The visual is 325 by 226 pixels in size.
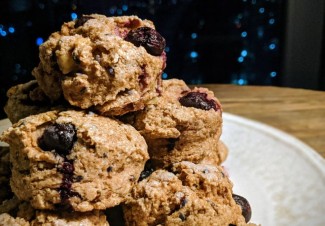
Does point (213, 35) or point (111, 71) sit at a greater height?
point (213, 35)

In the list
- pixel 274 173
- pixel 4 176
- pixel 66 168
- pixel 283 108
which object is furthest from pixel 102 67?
pixel 283 108

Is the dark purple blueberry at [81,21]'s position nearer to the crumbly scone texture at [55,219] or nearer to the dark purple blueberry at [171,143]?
the dark purple blueberry at [171,143]

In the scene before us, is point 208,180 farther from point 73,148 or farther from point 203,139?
point 73,148

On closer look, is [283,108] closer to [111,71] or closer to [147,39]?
[147,39]

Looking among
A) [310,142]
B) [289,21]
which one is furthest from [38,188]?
[289,21]

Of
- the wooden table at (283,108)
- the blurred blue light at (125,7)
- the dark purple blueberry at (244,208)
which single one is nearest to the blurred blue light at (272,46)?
the blurred blue light at (125,7)

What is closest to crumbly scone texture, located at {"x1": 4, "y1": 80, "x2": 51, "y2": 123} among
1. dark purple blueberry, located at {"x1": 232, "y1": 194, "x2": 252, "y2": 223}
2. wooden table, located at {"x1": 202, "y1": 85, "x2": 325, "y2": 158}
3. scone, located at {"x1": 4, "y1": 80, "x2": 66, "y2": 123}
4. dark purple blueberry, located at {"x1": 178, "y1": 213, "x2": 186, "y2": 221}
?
scone, located at {"x1": 4, "y1": 80, "x2": 66, "y2": 123}
